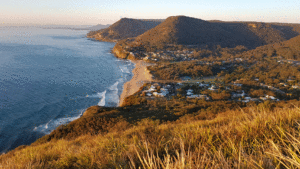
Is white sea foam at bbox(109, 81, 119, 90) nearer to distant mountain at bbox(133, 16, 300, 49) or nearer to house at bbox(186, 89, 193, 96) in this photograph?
house at bbox(186, 89, 193, 96)

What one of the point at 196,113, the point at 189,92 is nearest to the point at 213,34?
the point at 189,92

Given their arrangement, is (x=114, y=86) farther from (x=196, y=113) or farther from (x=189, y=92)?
(x=196, y=113)

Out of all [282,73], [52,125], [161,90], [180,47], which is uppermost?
[180,47]

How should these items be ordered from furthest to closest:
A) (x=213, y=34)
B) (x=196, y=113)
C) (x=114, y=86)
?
1. (x=213, y=34)
2. (x=114, y=86)
3. (x=196, y=113)

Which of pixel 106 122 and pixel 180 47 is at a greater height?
pixel 180 47

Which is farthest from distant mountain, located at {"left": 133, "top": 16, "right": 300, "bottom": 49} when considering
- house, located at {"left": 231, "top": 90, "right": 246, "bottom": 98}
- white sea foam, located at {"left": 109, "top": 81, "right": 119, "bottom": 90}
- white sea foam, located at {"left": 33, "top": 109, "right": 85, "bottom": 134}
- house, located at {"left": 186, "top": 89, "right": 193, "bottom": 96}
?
white sea foam, located at {"left": 33, "top": 109, "right": 85, "bottom": 134}

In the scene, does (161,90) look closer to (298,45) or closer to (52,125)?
(52,125)

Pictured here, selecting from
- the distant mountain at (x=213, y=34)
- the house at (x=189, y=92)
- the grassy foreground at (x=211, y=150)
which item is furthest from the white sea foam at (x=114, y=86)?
the distant mountain at (x=213, y=34)

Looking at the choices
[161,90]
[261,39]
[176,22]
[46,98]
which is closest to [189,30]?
[176,22]

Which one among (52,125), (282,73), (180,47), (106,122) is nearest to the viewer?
(106,122)
